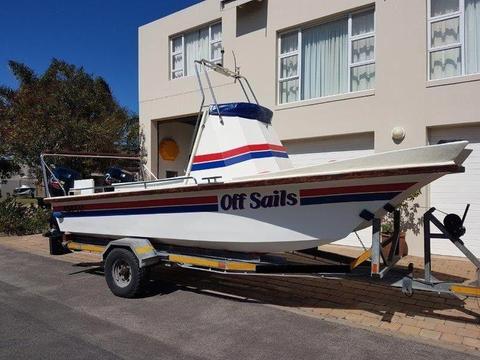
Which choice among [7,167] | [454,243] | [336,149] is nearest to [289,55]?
[336,149]

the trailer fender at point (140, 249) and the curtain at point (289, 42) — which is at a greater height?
the curtain at point (289, 42)

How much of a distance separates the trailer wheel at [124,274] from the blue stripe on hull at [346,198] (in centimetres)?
246

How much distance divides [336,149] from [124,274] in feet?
18.8

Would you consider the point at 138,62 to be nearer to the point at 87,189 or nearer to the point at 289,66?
the point at 289,66

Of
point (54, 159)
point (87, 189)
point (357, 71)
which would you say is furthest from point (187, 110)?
point (87, 189)

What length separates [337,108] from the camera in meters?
9.52

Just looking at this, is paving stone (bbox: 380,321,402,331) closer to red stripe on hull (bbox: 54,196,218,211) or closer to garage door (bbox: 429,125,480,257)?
red stripe on hull (bbox: 54,196,218,211)

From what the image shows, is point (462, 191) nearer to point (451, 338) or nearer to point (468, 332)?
point (468, 332)

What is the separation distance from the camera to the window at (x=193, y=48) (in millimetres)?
12322

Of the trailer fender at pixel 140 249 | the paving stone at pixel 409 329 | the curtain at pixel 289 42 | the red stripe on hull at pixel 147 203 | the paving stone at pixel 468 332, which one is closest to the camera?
the paving stone at pixel 468 332

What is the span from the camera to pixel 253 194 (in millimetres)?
4867

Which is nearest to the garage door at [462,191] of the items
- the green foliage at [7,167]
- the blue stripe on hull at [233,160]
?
the blue stripe on hull at [233,160]

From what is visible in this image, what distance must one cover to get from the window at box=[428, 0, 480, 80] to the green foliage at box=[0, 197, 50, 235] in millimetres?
11184

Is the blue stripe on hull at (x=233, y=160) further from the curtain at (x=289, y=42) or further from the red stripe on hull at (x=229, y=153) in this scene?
the curtain at (x=289, y=42)
